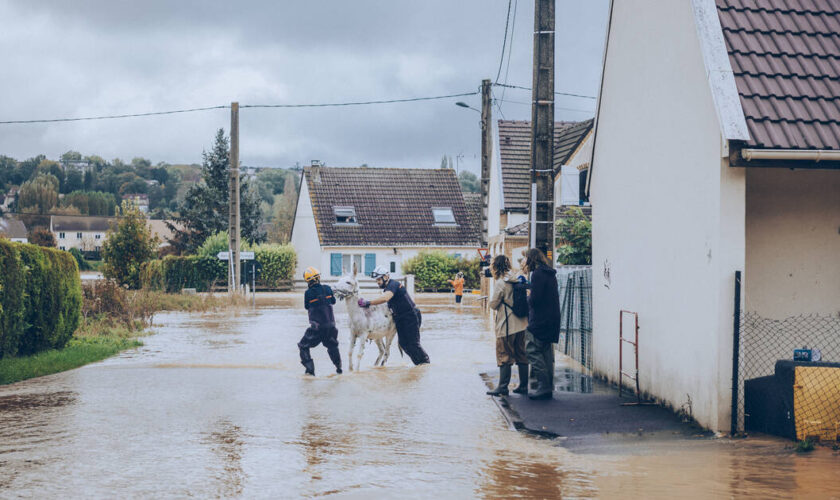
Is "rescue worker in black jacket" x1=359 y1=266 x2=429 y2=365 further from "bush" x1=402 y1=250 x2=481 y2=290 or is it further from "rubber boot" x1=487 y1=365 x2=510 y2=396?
"bush" x1=402 y1=250 x2=481 y2=290

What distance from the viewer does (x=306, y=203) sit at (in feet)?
196

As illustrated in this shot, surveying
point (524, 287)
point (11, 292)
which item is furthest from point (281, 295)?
point (524, 287)

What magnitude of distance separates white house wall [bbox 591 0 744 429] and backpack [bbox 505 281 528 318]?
4.75 ft

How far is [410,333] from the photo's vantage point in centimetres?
1591

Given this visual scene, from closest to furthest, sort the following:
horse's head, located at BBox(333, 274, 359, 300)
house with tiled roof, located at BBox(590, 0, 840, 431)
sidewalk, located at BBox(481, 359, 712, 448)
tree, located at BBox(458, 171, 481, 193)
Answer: house with tiled roof, located at BBox(590, 0, 840, 431), sidewalk, located at BBox(481, 359, 712, 448), horse's head, located at BBox(333, 274, 359, 300), tree, located at BBox(458, 171, 481, 193)

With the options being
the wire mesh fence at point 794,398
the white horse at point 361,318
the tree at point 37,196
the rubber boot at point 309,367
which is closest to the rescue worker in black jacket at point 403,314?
the white horse at point 361,318

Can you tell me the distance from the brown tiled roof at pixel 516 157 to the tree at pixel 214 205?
2507 centimetres

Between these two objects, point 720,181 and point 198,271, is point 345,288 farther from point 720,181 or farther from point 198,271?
point 198,271

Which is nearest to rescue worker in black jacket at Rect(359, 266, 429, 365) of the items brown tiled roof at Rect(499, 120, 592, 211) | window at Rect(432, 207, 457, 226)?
brown tiled roof at Rect(499, 120, 592, 211)

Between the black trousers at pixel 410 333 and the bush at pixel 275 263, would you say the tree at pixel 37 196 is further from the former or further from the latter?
the black trousers at pixel 410 333

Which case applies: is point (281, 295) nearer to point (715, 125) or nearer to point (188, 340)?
point (188, 340)

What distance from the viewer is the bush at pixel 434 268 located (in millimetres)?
50062

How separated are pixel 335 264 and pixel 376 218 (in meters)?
4.01

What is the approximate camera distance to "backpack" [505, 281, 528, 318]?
12.5m
